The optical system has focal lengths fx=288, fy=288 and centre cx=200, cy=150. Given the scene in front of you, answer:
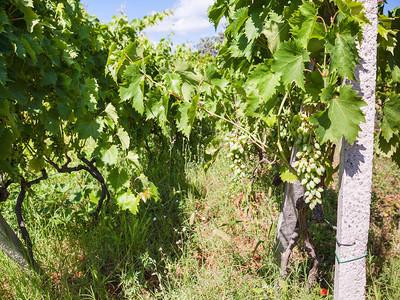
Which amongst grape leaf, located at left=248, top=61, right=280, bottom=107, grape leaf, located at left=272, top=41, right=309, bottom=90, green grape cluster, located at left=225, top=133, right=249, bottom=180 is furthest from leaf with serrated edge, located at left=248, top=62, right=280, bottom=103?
green grape cluster, located at left=225, top=133, right=249, bottom=180

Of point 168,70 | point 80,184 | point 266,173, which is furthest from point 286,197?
point 80,184

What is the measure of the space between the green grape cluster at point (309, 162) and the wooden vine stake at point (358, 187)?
11 centimetres

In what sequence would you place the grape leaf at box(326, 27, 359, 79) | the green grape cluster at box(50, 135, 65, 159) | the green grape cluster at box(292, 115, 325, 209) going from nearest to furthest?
the grape leaf at box(326, 27, 359, 79) → the green grape cluster at box(292, 115, 325, 209) → the green grape cluster at box(50, 135, 65, 159)

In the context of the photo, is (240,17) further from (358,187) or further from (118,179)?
(118,179)

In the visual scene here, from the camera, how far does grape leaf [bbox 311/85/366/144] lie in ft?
3.64

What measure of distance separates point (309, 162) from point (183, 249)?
1454 mm

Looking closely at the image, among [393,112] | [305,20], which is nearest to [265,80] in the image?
[305,20]

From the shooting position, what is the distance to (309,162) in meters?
1.39

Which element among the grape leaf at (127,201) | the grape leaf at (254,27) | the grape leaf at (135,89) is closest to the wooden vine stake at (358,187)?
the grape leaf at (254,27)

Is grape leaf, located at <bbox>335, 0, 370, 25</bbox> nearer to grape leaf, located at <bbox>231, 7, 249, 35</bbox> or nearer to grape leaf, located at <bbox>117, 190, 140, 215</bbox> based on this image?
grape leaf, located at <bbox>231, 7, 249, 35</bbox>

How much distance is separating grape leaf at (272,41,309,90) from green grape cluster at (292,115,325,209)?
1.02 ft

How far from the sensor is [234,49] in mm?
1839

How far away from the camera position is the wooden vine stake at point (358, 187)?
4.09ft

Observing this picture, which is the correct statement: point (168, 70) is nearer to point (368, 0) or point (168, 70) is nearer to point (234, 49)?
point (234, 49)
